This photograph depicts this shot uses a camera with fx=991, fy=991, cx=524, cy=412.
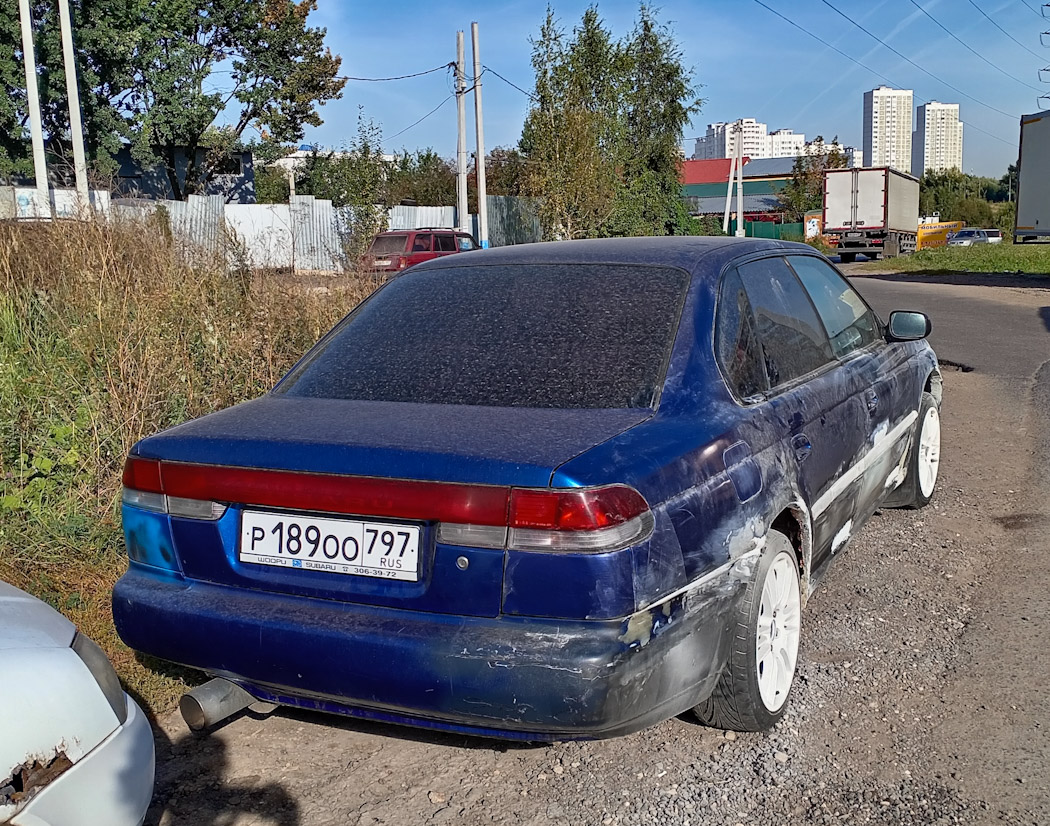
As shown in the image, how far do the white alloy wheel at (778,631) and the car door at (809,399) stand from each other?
0.29 metres

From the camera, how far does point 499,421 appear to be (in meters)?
2.81

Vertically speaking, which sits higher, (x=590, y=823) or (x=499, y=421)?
(x=499, y=421)

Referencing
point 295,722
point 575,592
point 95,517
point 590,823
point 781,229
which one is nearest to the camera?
point 575,592

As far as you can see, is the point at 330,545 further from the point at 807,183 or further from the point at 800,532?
the point at 807,183

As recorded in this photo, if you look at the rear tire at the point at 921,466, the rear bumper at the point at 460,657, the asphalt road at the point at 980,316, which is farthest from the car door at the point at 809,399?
the asphalt road at the point at 980,316

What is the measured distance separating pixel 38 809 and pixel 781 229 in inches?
2540

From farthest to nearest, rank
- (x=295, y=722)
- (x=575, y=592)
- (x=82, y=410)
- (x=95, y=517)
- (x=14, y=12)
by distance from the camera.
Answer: (x=14, y=12)
(x=82, y=410)
(x=95, y=517)
(x=295, y=722)
(x=575, y=592)

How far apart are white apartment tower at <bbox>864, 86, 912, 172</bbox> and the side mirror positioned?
A: 6352 inches

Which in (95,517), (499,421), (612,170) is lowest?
(95,517)

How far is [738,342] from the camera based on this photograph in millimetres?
3320

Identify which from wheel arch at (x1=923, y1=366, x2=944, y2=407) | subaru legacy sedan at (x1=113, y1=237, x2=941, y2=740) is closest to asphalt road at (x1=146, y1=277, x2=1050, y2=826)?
subaru legacy sedan at (x1=113, y1=237, x2=941, y2=740)

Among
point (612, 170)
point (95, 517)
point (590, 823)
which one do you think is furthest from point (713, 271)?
point (612, 170)

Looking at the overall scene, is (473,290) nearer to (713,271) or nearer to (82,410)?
(713,271)

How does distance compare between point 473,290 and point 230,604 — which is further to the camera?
point 473,290
